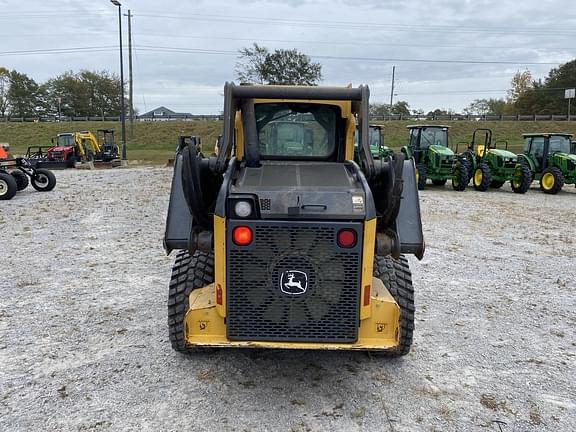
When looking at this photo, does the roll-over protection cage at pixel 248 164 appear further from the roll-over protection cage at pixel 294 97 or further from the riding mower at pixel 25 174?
the riding mower at pixel 25 174

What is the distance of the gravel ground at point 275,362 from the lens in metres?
3.23

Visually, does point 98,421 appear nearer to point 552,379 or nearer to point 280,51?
point 552,379

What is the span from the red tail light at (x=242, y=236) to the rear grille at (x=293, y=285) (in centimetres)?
3

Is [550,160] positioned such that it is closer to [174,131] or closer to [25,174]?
[25,174]

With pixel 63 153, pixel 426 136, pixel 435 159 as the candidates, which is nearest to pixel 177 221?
pixel 435 159

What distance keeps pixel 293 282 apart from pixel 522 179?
1418 centimetres

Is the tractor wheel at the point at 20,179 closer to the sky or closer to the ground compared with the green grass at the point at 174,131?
closer to the ground

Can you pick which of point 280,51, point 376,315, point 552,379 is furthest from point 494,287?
point 280,51

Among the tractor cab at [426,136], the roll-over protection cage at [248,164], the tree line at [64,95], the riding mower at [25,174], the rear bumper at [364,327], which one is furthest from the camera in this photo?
the tree line at [64,95]

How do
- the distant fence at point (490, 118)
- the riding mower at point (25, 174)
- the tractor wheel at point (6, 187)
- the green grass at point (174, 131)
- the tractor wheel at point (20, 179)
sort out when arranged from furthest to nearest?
the distant fence at point (490, 118)
the green grass at point (174, 131)
the tractor wheel at point (20, 179)
the riding mower at point (25, 174)
the tractor wheel at point (6, 187)

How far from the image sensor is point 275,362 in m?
3.91

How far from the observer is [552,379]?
3.75 m

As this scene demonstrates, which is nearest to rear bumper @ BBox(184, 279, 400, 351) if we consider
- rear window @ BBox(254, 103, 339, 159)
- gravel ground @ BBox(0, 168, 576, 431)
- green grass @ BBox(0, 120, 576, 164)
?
gravel ground @ BBox(0, 168, 576, 431)

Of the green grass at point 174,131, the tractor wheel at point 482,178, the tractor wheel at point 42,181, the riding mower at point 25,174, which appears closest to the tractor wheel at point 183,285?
the riding mower at point 25,174
